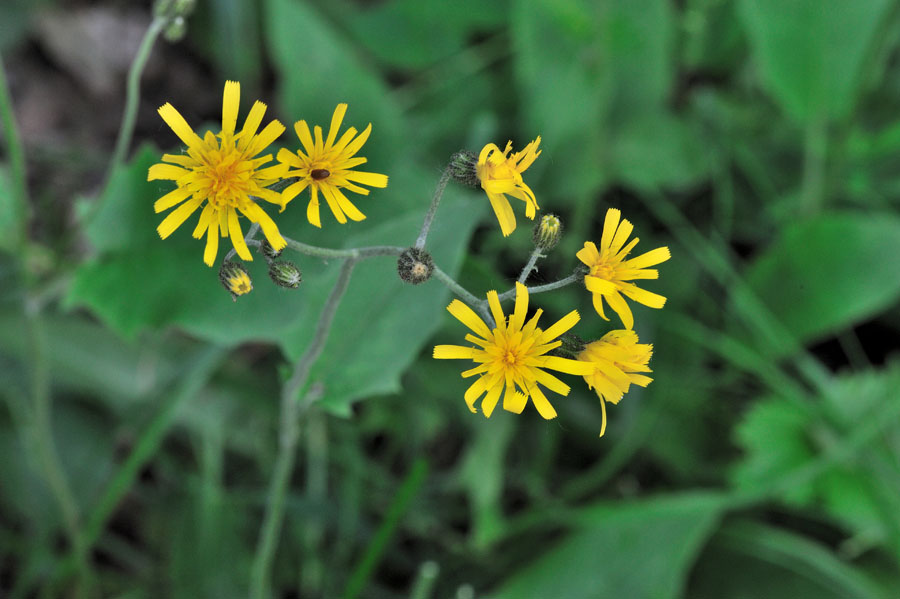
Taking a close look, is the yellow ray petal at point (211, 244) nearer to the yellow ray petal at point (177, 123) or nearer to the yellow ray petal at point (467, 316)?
the yellow ray petal at point (177, 123)

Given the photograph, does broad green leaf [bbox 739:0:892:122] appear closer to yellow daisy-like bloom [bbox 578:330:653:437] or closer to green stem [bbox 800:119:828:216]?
green stem [bbox 800:119:828:216]

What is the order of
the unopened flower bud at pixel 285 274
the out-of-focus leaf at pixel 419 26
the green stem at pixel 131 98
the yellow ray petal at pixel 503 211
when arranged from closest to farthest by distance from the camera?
the yellow ray petal at pixel 503 211, the unopened flower bud at pixel 285 274, the green stem at pixel 131 98, the out-of-focus leaf at pixel 419 26

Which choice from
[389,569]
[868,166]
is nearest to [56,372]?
[389,569]

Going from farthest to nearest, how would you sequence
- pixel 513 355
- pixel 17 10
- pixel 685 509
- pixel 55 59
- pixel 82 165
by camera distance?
pixel 55 59 → pixel 17 10 → pixel 82 165 → pixel 685 509 → pixel 513 355

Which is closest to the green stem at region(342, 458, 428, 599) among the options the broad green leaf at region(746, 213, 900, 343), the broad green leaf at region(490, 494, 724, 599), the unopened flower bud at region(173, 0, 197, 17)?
the broad green leaf at region(490, 494, 724, 599)

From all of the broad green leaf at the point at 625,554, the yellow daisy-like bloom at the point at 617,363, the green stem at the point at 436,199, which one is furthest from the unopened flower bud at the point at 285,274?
the broad green leaf at the point at 625,554

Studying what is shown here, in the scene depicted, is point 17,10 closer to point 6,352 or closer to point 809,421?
point 6,352
